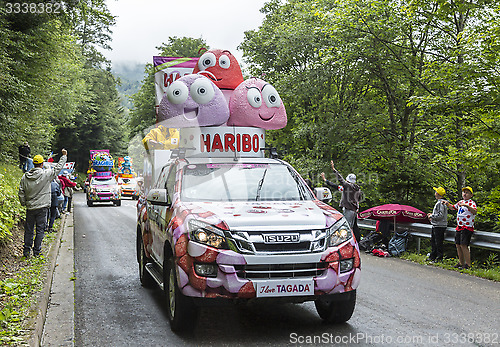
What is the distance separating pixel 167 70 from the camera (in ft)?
38.4

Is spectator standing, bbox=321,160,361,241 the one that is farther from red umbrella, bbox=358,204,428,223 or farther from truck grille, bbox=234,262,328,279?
truck grille, bbox=234,262,328,279

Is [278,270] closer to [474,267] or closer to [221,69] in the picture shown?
[221,69]

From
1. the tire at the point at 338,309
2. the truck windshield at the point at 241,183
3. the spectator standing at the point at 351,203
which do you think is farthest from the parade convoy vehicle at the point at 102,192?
the tire at the point at 338,309

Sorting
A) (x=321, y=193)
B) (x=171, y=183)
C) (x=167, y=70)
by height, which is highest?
(x=167, y=70)

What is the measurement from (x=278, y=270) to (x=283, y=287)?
17 centimetres

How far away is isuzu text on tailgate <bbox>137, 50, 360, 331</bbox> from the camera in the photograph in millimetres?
5105

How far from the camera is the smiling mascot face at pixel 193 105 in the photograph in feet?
29.9

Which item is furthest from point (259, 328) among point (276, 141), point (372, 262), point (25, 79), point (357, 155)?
point (276, 141)

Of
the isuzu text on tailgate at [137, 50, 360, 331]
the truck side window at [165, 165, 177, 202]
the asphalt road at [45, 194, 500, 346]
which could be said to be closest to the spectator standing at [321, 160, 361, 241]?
the asphalt road at [45, 194, 500, 346]

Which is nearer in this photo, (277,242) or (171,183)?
(277,242)

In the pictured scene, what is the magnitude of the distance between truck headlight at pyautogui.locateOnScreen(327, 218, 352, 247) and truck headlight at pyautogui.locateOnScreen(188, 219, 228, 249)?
3.55 ft

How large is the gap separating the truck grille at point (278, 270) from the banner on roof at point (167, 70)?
23.4 feet
